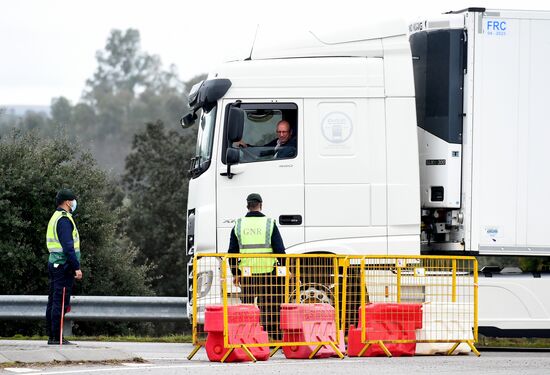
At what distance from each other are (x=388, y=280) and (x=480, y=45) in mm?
3066

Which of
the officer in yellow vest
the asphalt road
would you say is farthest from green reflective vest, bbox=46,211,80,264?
the asphalt road

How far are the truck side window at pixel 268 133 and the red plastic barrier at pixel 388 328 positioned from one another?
226 centimetres

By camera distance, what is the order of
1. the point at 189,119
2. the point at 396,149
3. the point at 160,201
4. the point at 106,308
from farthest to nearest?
1. the point at 160,201
2. the point at 106,308
3. the point at 189,119
4. the point at 396,149

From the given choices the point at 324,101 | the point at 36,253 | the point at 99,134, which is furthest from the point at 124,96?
the point at 324,101

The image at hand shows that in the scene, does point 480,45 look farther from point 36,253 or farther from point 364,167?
point 36,253

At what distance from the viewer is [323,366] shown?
482 inches

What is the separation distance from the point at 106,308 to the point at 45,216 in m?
9.47

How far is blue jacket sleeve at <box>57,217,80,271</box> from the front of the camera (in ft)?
47.3

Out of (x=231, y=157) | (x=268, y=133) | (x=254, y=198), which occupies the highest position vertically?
(x=268, y=133)

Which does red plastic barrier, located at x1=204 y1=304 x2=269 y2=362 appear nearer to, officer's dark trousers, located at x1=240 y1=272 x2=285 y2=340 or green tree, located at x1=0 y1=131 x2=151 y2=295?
officer's dark trousers, located at x1=240 y1=272 x2=285 y2=340

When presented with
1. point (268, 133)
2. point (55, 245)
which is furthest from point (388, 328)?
point (55, 245)

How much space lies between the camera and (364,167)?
14.9 metres

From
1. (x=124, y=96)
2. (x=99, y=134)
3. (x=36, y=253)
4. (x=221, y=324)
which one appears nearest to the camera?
(x=221, y=324)

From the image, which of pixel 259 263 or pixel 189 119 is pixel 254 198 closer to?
pixel 259 263
